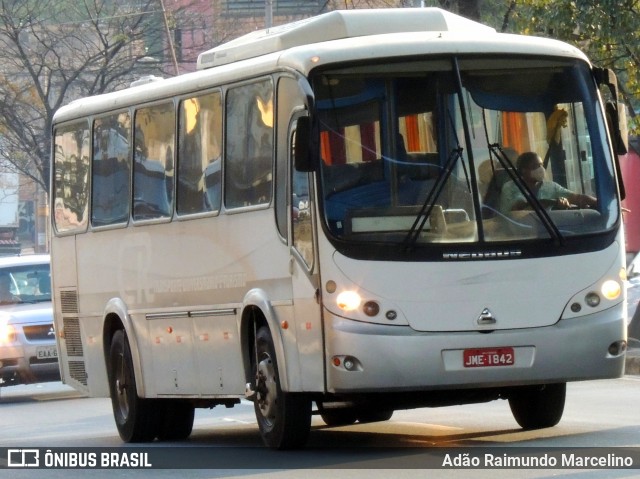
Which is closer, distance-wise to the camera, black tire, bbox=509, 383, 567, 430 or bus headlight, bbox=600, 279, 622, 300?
bus headlight, bbox=600, 279, 622, 300

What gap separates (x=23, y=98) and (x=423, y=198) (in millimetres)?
34016

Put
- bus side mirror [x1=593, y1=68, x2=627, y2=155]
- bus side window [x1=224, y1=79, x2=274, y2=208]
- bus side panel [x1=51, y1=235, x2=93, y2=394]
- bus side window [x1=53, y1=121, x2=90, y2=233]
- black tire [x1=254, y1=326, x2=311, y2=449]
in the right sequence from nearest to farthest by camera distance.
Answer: black tire [x1=254, y1=326, x2=311, y2=449]
bus side mirror [x1=593, y1=68, x2=627, y2=155]
bus side window [x1=224, y1=79, x2=274, y2=208]
bus side window [x1=53, y1=121, x2=90, y2=233]
bus side panel [x1=51, y1=235, x2=93, y2=394]

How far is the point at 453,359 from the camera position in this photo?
11.6 metres

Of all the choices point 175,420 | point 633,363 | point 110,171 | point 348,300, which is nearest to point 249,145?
point 348,300

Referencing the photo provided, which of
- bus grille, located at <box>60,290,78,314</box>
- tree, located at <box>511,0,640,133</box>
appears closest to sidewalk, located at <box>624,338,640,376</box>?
tree, located at <box>511,0,640,133</box>

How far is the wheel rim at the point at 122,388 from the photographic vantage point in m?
15.7

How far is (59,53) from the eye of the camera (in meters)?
45.7

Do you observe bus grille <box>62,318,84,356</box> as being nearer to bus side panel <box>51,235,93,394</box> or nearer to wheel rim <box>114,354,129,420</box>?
bus side panel <box>51,235,93,394</box>

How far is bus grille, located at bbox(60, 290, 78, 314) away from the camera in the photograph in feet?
55.3

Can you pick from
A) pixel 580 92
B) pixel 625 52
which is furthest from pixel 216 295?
pixel 625 52

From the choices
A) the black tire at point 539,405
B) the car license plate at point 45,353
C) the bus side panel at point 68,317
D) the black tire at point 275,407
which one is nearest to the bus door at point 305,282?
the black tire at point 275,407

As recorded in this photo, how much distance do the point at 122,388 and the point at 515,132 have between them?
199 inches

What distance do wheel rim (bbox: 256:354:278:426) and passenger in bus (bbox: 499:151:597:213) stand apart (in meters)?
1.95

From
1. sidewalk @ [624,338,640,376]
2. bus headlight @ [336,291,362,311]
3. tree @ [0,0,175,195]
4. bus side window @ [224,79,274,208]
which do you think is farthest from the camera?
tree @ [0,0,175,195]
